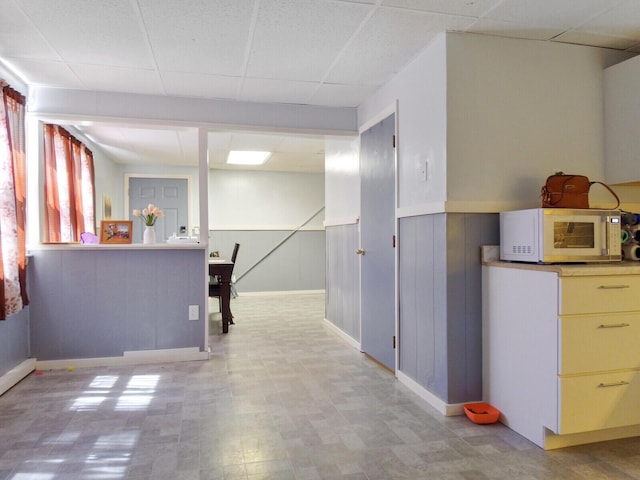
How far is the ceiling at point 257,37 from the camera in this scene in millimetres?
2232

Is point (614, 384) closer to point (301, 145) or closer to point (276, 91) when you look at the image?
point (276, 91)

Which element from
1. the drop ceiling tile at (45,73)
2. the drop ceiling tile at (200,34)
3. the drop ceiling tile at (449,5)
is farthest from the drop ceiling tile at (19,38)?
the drop ceiling tile at (449,5)

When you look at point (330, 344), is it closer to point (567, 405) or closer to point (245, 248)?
point (567, 405)

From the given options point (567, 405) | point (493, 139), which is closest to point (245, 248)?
point (493, 139)

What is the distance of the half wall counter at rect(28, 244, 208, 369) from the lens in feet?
11.2

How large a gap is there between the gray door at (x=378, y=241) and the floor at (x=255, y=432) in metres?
0.28

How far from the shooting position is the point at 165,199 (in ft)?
23.1

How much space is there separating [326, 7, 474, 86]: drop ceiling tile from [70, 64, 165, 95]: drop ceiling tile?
1.30m

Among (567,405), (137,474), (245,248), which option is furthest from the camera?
(245,248)

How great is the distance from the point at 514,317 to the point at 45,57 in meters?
3.19

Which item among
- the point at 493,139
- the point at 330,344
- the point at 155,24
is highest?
the point at 155,24

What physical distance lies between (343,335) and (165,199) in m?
4.08

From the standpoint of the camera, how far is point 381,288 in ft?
11.4

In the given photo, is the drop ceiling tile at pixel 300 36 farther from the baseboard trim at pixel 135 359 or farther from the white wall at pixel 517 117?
the baseboard trim at pixel 135 359
